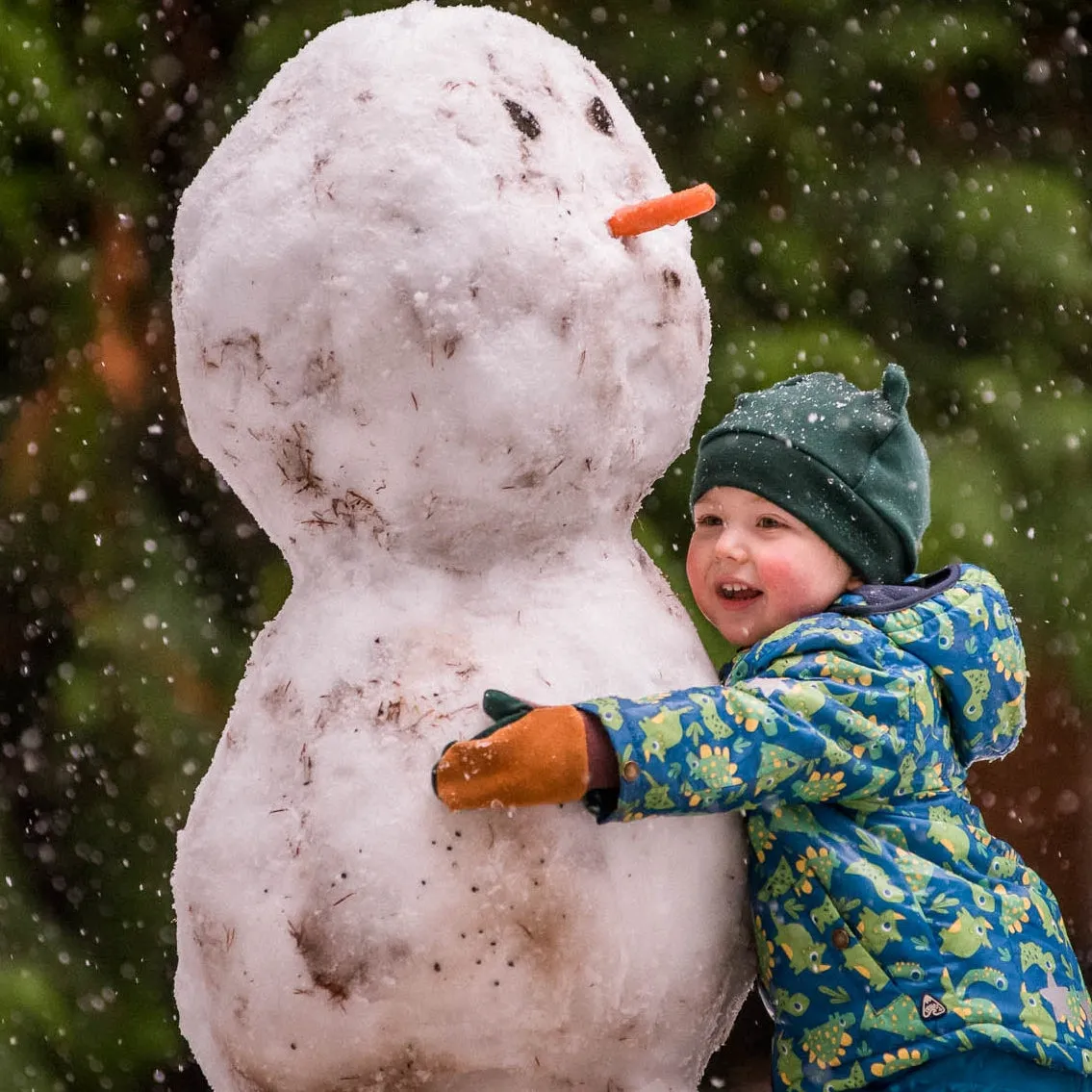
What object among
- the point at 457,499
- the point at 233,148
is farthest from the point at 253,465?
the point at 233,148

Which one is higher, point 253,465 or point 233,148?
point 233,148

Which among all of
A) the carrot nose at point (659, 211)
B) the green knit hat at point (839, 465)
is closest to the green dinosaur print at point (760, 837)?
the green knit hat at point (839, 465)

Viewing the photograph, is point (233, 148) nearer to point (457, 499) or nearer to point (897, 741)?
point (457, 499)

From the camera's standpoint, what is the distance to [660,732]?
1579mm

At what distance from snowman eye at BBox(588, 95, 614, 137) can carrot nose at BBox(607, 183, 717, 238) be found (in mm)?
135

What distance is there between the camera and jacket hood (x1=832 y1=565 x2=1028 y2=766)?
1822 millimetres

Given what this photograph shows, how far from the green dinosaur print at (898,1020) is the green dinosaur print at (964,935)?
76 mm

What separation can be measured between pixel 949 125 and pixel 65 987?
3.00 metres

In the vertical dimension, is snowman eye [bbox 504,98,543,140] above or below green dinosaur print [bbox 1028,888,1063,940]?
above

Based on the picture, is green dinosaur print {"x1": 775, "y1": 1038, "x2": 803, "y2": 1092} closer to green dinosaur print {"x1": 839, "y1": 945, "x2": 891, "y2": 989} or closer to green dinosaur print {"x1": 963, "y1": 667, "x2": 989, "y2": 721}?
green dinosaur print {"x1": 839, "y1": 945, "x2": 891, "y2": 989}

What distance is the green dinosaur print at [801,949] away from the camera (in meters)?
1.73

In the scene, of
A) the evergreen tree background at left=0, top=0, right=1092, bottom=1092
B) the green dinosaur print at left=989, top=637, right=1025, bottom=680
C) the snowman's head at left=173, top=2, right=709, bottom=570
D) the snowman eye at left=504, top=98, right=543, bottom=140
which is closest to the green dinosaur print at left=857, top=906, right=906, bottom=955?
the green dinosaur print at left=989, top=637, right=1025, bottom=680

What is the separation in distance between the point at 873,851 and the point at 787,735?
215 mm

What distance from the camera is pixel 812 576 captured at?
187 centimetres
